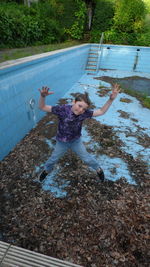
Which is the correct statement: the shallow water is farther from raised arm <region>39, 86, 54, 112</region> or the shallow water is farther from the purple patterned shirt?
raised arm <region>39, 86, 54, 112</region>

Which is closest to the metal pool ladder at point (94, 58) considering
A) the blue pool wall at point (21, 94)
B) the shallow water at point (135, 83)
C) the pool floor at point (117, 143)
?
the shallow water at point (135, 83)

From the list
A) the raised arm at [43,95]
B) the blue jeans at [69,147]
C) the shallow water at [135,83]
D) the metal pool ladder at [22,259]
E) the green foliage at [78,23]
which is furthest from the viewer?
the green foliage at [78,23]

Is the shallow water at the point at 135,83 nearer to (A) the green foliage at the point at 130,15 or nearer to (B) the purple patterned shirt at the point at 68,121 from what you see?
(A) the green foliage at the point at 130,15

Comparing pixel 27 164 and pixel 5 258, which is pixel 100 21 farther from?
pixel 5 258

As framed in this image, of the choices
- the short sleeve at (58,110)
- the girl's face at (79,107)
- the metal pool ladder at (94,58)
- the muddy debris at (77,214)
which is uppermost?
the metal pool ladder at (94,58)

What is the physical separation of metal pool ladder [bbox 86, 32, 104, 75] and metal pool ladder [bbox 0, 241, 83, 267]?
10.2m

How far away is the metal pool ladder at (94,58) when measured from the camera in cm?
1066

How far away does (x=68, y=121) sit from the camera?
2.52 m

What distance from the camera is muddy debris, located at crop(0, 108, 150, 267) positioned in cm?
230

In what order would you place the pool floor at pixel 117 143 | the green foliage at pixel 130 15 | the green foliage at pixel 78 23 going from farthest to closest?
the green foliage at pixel 78 23, the green foliage at pixel 130 15, the pool floor at pixel 117 143

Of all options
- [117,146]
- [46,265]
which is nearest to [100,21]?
[117,146]

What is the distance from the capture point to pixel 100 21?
47.0 ft

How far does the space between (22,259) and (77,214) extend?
1.33 meters

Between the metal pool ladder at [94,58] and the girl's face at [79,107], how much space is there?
8.77 metres
